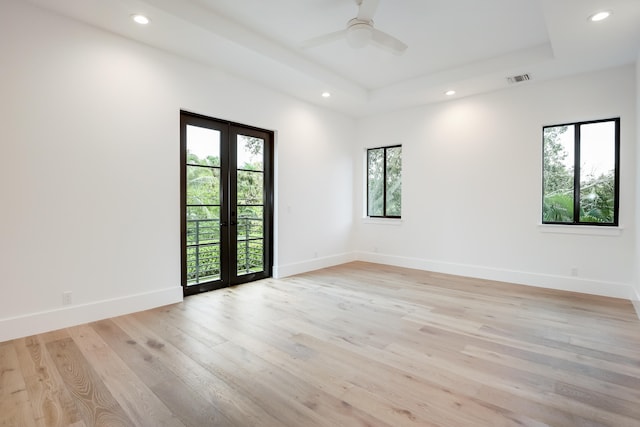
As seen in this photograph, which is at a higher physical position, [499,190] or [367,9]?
[367,9]

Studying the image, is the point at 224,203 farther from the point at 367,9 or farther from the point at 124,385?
the point at 367,9

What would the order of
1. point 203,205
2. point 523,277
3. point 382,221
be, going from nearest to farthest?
point 203,205 → point 523,277 → point 382,221

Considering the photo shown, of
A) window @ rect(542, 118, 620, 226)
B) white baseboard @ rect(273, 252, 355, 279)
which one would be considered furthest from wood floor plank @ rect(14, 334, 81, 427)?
window @ rect(542, 118, 620, 226)

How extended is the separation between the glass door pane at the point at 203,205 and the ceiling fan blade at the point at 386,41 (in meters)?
2.45

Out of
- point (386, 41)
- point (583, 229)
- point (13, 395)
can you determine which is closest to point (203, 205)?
point (13, 395)

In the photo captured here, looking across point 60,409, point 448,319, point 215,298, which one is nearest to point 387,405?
point 448,319

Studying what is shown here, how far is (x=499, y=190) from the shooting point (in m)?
5.15

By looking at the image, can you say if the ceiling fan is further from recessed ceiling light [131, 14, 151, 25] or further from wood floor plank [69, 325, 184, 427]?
wood floor plank [69, 325, 184, 427]

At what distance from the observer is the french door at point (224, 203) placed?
169 inches

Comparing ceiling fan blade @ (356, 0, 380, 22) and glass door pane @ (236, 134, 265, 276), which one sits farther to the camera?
glass door pane @ (236, 134, 265, 276)

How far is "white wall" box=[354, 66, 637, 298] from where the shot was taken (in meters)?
4.27

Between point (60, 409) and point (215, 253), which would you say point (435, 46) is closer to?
point (215, 253)

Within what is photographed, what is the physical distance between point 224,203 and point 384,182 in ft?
11.0

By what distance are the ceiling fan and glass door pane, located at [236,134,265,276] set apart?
201 cm
